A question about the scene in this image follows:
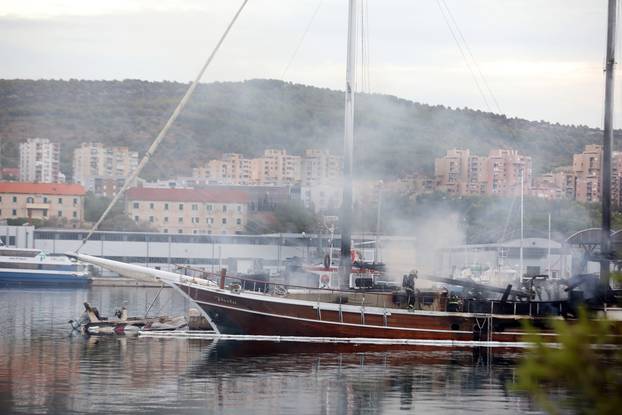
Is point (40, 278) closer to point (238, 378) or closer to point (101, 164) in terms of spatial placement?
point (238, 378)

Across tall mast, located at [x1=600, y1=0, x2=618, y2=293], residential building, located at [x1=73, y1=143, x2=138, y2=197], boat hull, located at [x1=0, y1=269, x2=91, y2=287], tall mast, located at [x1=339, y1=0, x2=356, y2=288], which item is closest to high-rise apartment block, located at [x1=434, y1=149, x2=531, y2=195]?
boat hull, located at [x1=0, y1=269, x2=91, y2=287]

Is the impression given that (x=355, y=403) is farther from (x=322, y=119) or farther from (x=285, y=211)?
(x=322, y=119)

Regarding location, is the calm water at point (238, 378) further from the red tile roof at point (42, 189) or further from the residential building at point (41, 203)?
the red tile roof at point (42, 189)

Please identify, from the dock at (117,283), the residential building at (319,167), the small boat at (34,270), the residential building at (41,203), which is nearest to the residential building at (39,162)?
the residential building at (41,203)

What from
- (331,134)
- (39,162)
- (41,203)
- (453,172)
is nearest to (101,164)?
(39,162)

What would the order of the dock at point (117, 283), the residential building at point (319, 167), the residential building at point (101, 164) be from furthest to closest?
the residential building at point (101, 164), the residential building at point (319, 167), the dock at point (117, 283)

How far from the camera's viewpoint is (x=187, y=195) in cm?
12750

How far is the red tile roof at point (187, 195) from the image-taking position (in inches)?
4985

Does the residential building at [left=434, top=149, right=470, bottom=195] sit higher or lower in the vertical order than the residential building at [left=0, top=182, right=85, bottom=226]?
higher

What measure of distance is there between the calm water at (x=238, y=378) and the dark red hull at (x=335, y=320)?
98 cm

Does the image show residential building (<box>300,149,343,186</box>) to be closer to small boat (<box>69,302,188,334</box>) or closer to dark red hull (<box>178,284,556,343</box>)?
small boat (<box>69,302,188,334</box>)

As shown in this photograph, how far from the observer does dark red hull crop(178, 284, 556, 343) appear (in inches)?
1460

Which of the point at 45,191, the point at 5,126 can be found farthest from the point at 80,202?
the point at 5,126

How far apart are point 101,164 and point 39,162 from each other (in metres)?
9.36
